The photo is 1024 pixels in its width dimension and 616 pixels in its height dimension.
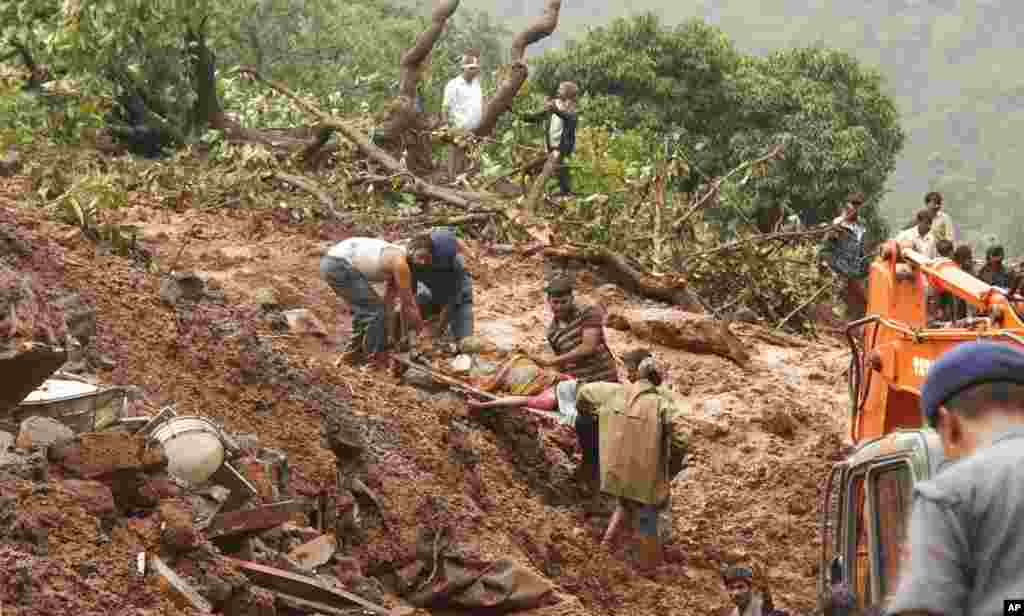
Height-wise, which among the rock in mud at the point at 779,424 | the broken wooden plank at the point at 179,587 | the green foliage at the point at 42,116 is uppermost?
the green foliage at the point at 42,116

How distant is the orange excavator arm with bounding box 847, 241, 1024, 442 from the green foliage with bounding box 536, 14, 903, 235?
13634 mm

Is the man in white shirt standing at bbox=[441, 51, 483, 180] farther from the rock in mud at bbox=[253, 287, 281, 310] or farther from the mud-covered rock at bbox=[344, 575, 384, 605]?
the mud-covered rock at bbox=[344, 575, 384, 605]

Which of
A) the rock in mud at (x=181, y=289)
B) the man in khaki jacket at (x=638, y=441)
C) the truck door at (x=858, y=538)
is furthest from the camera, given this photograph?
the rock in mud at (x=181, y=289)

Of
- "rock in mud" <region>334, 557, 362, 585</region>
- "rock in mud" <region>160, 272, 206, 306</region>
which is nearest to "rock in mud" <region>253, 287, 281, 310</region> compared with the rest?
"rock in mud" <region>160, 272, 206, 306</region>

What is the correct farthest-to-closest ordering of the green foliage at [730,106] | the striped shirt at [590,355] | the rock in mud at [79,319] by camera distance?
the green foliage at [730,106], the striped shirt at [590,355], the rock in mud at [79,319]

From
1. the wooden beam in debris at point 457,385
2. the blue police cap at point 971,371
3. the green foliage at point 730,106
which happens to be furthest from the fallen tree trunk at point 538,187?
the blue police cap at point 971,371

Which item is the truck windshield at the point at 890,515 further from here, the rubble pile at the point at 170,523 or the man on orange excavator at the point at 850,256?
the man on orange excavator at the point at 850,256

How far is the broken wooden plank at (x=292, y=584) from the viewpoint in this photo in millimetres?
5324

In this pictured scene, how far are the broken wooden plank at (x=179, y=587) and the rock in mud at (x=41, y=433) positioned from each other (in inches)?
27.6

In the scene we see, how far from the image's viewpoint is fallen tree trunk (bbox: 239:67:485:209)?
44.8ft

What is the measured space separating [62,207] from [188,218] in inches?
102

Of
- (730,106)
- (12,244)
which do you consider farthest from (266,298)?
(730,106)

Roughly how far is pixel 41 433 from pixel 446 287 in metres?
4.38

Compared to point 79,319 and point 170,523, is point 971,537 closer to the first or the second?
point 170,523
